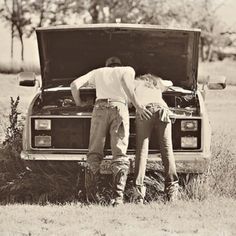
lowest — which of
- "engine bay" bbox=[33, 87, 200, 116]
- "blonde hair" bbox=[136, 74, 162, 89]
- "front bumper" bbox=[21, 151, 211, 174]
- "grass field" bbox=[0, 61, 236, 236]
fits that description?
"grass field" bbox=[0, 61, 236, 236]

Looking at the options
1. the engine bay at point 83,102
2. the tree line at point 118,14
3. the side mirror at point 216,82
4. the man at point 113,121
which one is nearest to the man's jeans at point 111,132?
the man at point 113,121

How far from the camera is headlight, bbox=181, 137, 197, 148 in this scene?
6.52m

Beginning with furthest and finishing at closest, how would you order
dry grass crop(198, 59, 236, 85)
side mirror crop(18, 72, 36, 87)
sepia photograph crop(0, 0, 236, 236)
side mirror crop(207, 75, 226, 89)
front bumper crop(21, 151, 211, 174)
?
dry grass crop(198, 59, 236, 85) → side mirror crop(18, 72, 36, 87) → side mirror crop(207, 75, 226, 89) → front bumper crop(21, 151, 211, 174) → sepia photograph crop(0, 0, 236, 236)

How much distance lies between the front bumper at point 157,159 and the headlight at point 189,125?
235 millimetres

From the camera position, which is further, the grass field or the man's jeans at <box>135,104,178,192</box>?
the man's jeans at <box>135,104,178,192</box>

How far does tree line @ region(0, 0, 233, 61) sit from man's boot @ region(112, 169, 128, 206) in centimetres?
270

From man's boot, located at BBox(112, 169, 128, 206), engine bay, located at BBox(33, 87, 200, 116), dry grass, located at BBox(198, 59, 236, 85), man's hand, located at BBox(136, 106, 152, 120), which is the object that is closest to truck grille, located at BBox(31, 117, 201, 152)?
engine bay, located at BBox(33, 87, 200, 116)

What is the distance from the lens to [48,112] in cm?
671

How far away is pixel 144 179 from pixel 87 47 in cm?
168

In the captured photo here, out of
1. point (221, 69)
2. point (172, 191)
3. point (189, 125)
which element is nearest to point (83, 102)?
point (189, 125)

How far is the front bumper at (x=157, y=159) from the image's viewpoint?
644 centimetres

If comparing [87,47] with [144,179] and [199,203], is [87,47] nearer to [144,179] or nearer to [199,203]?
[144,179]

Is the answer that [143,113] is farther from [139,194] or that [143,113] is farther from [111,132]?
[139,194]

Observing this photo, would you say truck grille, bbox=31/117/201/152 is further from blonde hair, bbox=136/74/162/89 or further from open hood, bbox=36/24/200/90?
open hood, bbox=36/24/200/90
